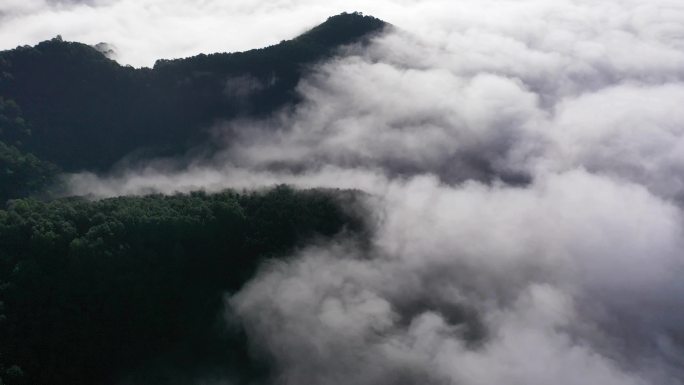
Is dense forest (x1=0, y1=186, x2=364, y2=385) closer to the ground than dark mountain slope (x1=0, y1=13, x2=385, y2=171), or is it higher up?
closer to the ground

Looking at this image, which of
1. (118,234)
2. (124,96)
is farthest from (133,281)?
(124,96)

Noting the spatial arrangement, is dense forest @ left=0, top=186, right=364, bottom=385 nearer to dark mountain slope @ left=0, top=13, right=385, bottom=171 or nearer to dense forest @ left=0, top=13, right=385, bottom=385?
dense forest @ left=0, top=13, right=385, bottom=385

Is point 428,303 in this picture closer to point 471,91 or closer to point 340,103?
point 340,103

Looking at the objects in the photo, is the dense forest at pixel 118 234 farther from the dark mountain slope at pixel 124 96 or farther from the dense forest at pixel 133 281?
the dark mountain slope at pixel 124 96

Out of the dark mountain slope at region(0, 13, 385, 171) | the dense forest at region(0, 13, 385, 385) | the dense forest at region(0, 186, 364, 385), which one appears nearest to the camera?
the dense forest at region(0, 186, 364, 385)

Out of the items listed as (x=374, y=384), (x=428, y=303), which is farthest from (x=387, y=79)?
(x=374, y=384)

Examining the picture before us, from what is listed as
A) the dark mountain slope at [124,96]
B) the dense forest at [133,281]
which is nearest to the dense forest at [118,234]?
the dense forest at [133,281]

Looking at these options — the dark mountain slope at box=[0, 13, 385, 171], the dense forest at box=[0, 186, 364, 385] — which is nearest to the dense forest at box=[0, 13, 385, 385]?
the dense forest at box=[0, 186, 364, 385]
